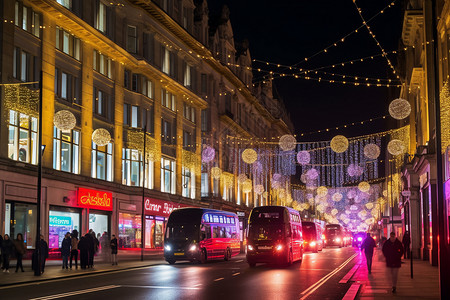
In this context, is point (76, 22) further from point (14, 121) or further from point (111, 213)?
point (111, 213)

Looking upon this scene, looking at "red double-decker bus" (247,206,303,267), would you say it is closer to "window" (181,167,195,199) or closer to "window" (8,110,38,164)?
"window" (8,110,38,164)

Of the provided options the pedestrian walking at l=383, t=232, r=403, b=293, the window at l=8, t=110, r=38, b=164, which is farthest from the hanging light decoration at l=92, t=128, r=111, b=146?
the pedestrian walking at l=383, t=232, r=403, b=293

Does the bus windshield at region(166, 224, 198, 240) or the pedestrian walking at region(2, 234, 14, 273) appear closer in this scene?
the pedestrian walking at region(2, 234, 14, 273)

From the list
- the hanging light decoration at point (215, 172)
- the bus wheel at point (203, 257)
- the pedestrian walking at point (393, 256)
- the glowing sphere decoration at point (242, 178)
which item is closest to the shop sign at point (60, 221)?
the bus wheel at point (203, 257)

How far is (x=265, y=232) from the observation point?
3198 centimetres

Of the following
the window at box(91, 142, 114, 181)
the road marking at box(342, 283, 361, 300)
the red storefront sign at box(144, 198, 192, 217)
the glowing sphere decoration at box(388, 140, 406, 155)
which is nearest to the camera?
the road marking at box(342, 283, 361, 300)

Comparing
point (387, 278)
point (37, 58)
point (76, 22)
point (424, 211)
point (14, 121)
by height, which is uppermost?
point (76, 22)

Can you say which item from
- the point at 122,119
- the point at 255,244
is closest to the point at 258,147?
the point at 122,119

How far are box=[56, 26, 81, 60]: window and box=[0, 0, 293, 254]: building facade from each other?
61 millimetres

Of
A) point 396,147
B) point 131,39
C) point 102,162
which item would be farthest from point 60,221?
point 396,147

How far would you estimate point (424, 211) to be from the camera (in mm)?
37062

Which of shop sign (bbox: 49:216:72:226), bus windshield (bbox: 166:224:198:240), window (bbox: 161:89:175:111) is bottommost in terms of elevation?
bus windshield (bbox: 166:224:198:240)

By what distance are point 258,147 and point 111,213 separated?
137 feet

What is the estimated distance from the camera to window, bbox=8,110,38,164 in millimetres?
31781
